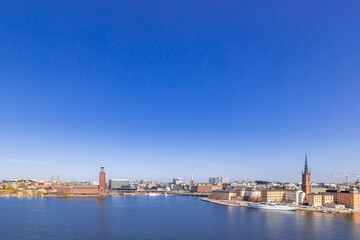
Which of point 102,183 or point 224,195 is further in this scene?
point 102,183

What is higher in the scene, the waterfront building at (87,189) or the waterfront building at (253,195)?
the waterfront building at (253,195)

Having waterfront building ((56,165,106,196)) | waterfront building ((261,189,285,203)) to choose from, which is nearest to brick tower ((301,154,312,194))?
waterfront building ((261,189,285,203))

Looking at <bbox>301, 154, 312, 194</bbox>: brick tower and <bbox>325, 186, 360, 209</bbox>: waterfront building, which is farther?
<bbox>301, 154, 312, 194</bbox>: brick tower

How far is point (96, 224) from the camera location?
107ft

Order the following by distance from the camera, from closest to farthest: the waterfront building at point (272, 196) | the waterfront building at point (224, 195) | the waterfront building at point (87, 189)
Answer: the waterfront building at point (272, 196), the waterfront building at point (224, 195), the waterfront building at point (87, 189)

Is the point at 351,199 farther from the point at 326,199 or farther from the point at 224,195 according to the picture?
the point at 224,195

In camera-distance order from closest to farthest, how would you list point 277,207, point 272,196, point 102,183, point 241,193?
point 277,207 < point 272,196 < point 241,193 < point 102,183

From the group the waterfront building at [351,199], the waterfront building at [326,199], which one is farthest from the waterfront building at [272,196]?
the waterfront building at [351,199]

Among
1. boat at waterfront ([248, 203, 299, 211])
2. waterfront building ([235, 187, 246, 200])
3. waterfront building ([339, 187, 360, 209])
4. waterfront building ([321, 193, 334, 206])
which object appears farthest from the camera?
waterfront building ([235, 187, 246, 200])

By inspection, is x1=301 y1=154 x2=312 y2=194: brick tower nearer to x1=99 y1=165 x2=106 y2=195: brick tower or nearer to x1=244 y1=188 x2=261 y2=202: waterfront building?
x1=244 y1=188 x2=261 y2=202: waterfront building

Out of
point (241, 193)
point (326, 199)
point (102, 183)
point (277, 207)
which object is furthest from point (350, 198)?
point (102, 183)

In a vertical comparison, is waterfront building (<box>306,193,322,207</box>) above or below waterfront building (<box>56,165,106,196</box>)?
above

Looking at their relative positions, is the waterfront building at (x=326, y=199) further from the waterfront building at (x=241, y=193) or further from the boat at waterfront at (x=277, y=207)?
the waterfront building at (x=241, y=193)

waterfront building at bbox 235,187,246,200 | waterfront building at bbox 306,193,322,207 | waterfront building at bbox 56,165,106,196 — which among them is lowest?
waterfront building at bbox 56,165,106,196
